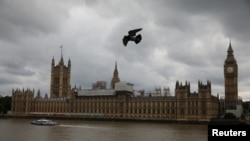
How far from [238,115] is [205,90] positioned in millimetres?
10797

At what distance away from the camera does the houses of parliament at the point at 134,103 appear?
302ft

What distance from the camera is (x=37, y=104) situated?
12100cm

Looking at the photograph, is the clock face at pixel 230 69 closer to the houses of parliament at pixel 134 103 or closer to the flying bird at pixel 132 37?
the houses of parliament at pixel 134 103

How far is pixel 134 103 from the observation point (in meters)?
103

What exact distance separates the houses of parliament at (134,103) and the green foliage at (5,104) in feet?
14.1

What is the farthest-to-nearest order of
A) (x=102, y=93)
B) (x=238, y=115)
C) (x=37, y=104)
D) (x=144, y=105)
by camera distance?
1. (x=37, y=104)
2. (x=102, y=93)
3. (x=144, y=105)
4. (x=238, y=115)

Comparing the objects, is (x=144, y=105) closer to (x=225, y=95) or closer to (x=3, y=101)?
(x=225, y=95)

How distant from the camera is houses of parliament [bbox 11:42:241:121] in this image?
302 ft

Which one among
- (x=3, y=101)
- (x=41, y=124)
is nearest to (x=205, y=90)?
(x=41, y=124)

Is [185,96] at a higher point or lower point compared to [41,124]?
higher

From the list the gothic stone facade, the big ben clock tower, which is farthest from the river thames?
the big ben clock tower

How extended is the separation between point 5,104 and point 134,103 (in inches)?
2094

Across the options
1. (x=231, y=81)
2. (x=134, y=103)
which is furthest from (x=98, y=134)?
(x=231, y=81)

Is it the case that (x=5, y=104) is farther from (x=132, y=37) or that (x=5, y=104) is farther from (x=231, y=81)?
(x=132, y=37)
